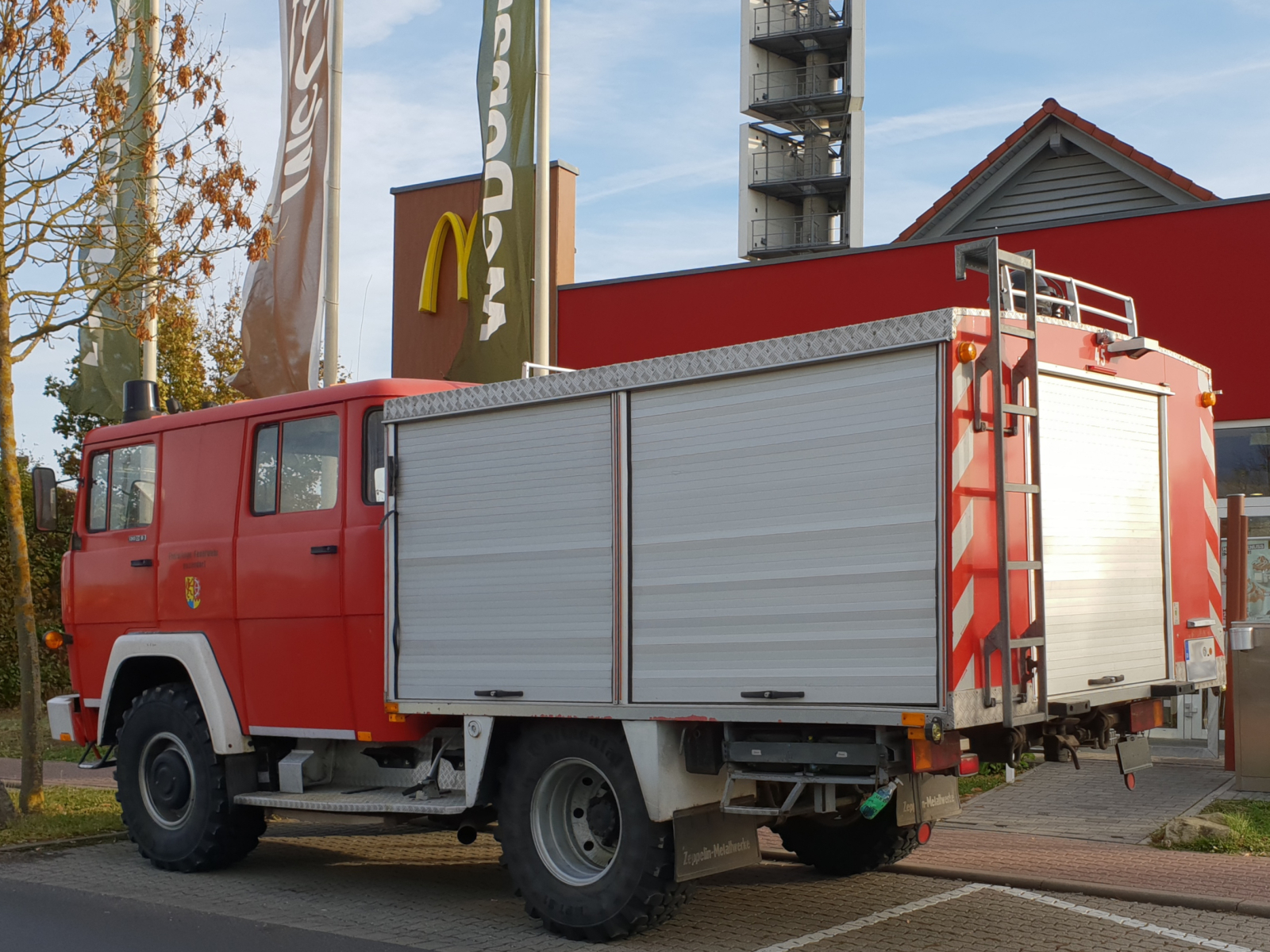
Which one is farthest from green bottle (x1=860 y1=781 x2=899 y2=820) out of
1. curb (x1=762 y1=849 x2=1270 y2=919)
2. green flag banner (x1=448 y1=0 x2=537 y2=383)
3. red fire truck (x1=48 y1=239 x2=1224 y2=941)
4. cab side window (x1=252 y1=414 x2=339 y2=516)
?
green flag banner (x1=448 y1=0 x2=537 y2=383)

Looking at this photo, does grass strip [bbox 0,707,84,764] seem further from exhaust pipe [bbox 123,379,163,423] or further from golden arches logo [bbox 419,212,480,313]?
golden arches logo [bbox 419,212,480,313]

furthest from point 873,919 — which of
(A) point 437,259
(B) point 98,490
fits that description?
(A) point 437,259

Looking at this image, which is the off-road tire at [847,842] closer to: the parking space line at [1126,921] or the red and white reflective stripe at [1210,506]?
the parking space line at [1126,921]

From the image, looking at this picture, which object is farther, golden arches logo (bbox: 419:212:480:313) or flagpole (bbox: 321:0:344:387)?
golden arches logo (bbox: 419:212:480:313)

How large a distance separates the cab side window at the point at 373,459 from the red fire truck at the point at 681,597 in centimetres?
2

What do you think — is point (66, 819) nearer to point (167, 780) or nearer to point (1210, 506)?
point (167, 780)

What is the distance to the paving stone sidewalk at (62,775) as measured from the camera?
1304cm

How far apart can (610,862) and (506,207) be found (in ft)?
27.0

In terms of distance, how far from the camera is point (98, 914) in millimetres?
7527

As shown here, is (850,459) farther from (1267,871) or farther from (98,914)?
(98,914)

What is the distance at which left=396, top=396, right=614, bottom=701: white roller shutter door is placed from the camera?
7035mm

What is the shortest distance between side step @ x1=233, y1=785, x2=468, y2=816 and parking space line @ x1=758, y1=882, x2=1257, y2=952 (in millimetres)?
1926

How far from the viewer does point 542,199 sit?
13.4 meters

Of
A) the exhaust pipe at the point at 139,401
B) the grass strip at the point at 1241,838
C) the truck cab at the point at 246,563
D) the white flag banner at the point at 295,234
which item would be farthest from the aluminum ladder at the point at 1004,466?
the white flag banner at the point at 295,234
